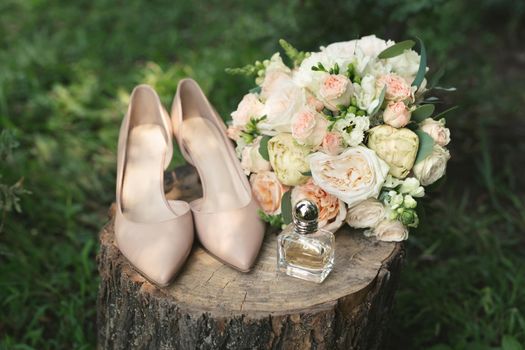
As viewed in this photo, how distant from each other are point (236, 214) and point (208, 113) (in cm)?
52

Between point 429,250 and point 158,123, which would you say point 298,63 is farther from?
point 429,250

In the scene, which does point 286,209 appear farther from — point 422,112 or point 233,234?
point 422,112

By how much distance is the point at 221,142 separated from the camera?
2.06 meters

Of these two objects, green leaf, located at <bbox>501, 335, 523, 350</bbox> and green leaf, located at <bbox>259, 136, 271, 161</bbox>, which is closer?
green leaf, located at <bbox>259, 136, 271, 161</bbox>

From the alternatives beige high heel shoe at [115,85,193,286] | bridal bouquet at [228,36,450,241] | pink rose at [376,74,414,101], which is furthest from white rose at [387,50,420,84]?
beige high heel shoe at [115,85,193,286]

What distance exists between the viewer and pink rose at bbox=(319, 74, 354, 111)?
163 centimetres

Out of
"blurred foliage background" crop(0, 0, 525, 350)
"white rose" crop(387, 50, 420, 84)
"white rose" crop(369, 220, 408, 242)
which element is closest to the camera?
"white rose" crop(369, 220, 408, 242)

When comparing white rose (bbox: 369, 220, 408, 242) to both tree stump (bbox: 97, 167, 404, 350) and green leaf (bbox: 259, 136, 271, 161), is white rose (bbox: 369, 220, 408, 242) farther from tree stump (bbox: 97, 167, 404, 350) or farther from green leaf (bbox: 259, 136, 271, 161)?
green leaf (bbox: 259, 136, 271, 161)

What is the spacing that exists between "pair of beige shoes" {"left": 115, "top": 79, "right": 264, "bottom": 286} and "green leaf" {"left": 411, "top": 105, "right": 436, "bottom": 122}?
511 mm

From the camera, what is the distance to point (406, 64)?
1.83 meters

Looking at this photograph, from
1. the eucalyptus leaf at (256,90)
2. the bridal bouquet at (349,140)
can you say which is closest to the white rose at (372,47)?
the bridal bouquet at (349,140)

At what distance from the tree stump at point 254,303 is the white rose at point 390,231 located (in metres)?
0.02

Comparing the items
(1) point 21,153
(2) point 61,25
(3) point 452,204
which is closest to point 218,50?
(2) point 61,25

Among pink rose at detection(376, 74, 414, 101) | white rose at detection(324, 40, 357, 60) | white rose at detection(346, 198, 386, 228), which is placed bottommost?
white rose at detection(346, 198, 386, 228)
